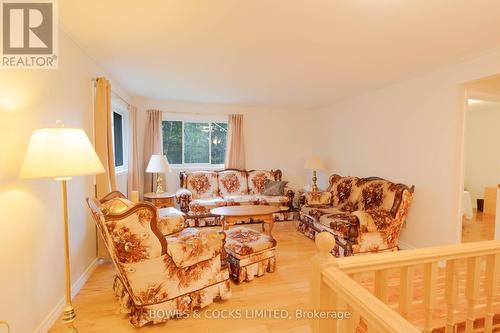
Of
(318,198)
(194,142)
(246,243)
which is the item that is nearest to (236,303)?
(246,243)

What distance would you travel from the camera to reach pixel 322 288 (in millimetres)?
1059

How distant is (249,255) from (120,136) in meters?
3.23

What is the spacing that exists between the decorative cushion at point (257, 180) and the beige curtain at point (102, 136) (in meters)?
2.85

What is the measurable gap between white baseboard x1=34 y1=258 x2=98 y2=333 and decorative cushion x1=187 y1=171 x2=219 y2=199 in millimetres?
2292

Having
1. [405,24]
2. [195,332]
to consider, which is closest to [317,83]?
[405,24]

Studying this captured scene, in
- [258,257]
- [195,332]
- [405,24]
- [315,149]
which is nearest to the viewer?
[195,332]

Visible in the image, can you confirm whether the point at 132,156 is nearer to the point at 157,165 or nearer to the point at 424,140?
the point at 157,165

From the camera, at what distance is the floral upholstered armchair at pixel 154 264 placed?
1.89m

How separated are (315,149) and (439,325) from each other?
15.1ft

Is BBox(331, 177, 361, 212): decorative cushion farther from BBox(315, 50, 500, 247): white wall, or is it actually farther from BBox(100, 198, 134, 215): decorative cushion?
BBox(100, 198, 134, 215): decorative cushion

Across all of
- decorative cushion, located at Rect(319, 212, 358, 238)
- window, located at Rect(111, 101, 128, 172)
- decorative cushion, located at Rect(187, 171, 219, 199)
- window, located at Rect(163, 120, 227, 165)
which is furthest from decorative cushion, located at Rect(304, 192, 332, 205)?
window, located at Rect(111, 101, 128, 172)

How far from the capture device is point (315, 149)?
6160 mm

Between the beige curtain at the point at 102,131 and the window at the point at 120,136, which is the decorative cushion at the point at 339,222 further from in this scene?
the window at the point at 120,136

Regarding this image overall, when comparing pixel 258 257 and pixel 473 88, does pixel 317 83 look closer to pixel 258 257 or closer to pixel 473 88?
pixel 473 88
